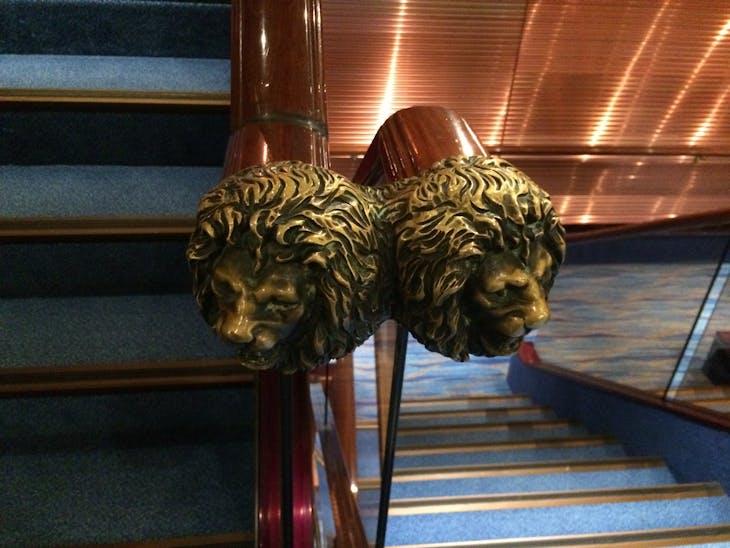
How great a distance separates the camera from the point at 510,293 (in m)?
0.43

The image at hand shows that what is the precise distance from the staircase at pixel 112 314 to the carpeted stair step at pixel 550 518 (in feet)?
3.51

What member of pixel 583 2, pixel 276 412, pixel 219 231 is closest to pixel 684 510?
pixel 276 412

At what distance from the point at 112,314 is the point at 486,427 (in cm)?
249

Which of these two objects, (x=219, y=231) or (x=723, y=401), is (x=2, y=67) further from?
(x=723, y=401)

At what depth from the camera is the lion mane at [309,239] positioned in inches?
15.6

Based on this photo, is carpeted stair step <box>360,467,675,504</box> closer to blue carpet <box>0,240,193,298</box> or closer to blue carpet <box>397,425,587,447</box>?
blue carpet <box>397,425,587,447</box>

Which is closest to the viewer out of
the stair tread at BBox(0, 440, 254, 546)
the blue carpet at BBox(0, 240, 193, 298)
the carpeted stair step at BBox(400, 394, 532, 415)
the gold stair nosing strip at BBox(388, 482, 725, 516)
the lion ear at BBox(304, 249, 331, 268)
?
the lion ear at BBox(304, 249, 331, 268)

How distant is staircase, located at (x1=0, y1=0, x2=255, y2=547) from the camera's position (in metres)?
1.00

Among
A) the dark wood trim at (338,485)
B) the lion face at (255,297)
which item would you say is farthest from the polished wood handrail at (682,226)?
the lion face at (255,297)

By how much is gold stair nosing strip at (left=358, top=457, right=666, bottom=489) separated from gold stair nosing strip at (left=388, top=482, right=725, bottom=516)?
28 cm

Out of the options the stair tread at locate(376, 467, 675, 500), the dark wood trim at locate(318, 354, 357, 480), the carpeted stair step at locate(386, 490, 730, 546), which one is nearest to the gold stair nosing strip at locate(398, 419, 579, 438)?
the stair tread at locate(376, 467, 675, 500)

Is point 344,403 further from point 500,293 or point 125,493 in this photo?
point 500,293

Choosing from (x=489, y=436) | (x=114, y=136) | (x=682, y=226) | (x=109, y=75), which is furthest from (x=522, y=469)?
(x=109, y=75)

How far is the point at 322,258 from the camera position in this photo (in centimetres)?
39
